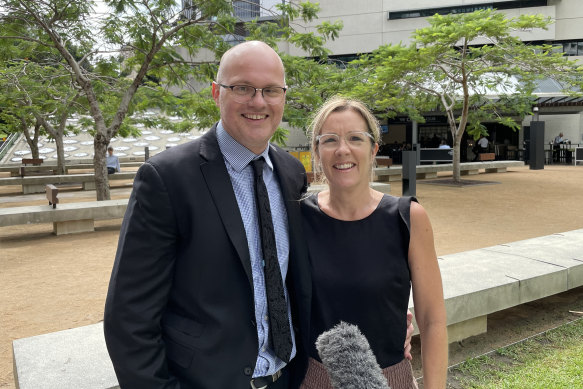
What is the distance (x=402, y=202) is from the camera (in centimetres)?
185

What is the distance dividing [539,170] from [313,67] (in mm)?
15779

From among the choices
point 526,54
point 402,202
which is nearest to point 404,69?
point 526,54

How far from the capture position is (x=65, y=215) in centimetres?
923

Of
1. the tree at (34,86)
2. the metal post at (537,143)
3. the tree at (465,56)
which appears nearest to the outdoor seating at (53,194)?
the tree at (34,86)

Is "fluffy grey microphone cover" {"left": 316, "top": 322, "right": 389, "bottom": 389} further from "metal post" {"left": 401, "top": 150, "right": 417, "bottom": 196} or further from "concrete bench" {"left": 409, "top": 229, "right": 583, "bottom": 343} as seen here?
"metal post" {"left": 401, "top": 150, "right": 417, "bottom": 196}

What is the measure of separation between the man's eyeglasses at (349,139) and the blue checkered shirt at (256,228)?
29 centimetres

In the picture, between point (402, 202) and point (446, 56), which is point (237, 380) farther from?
point (446, 56)

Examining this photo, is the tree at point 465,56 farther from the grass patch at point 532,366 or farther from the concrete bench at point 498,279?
the grass patch at point 532,366

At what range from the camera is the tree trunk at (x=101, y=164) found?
34.6 feet

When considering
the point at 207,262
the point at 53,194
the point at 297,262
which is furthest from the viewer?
the point at 53,194

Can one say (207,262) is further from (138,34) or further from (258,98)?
(138,34)

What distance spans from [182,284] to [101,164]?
33.8 ft

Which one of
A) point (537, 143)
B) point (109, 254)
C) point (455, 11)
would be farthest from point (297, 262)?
point (455, 11)

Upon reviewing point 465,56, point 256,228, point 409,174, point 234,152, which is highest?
point 465,56
